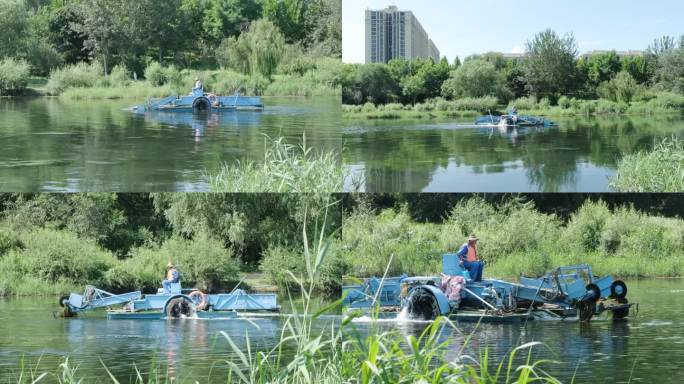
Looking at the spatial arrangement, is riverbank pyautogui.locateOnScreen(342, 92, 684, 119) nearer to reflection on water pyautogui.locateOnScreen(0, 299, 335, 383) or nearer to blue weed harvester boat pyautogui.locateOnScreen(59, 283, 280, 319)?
reflection on water pyautogui.locateOnScreen(0, 299, 335, 383)

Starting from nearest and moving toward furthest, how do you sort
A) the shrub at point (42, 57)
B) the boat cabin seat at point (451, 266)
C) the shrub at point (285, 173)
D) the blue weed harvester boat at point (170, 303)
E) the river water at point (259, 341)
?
the river water at point (259, 341) < the shrub at point (285, 173) < the shrub at point (42, 57) < the blue weed harvester boat at point (170, 303) < the boat cabin seat at point (451, 266)

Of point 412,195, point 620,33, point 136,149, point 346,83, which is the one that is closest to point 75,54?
point 136,149

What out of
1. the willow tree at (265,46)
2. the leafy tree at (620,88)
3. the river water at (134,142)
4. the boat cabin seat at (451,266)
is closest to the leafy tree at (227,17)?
the willow tree at (265,46)

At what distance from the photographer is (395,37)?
10391mm

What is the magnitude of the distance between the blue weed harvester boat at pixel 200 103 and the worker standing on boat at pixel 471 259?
2.92 metres

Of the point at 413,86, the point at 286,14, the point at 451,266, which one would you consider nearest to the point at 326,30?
the point at 286,14

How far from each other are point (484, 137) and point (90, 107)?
417cm

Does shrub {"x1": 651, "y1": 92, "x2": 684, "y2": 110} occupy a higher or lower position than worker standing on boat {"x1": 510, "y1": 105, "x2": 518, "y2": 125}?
higher

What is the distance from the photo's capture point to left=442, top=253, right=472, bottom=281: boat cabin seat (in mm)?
11539

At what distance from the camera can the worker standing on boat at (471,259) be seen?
37.1 ft

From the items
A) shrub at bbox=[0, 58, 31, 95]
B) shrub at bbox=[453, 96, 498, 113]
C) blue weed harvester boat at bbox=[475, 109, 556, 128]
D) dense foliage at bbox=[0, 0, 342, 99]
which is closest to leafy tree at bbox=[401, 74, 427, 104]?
shrub at bbox=[453, 96, 498, 113]

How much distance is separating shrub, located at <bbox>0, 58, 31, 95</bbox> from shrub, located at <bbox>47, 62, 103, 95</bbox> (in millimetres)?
273

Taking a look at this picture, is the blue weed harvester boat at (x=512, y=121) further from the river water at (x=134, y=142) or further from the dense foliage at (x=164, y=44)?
the dense foliage at (x=164, y=44)

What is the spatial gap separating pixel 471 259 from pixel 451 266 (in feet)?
0.80
